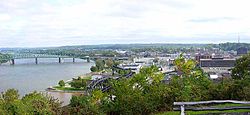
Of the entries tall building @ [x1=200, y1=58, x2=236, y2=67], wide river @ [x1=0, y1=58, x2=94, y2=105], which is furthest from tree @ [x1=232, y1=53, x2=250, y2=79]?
tall building @ [x1=200, y1=58, x2=236, y2=67]

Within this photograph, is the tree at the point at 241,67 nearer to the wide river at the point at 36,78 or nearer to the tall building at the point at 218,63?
the wide river at the point at 36,78

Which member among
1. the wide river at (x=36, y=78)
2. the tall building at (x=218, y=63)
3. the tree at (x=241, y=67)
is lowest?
the wide river at (x=36, y=78)

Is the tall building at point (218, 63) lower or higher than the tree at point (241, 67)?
lower

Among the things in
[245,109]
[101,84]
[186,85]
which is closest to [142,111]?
[186,85]

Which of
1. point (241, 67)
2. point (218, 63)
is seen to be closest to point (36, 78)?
point (218, 63)

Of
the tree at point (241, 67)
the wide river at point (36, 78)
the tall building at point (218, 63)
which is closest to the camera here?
the tree at point (241, 67)

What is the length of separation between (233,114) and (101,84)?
13.1m

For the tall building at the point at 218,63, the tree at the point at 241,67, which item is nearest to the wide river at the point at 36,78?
the tree at the point at 241,67

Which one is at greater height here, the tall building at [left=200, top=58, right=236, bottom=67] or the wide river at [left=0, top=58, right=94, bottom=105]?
the tall building at [left=200, top=58, right=236, bottom=67]

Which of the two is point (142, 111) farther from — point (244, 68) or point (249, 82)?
point (244, 68)

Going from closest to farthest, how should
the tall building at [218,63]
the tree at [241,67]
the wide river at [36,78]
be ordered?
1. the tree at [241,67]
2. the wide river at [36,78]
3. the tall building at [218,63]

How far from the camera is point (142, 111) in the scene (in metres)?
6.39

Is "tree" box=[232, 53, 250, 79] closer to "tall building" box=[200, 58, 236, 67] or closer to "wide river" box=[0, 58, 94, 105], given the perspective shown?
"wide river" box=[0, 58, 94, 105]

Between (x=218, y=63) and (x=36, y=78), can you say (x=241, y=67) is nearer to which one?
(x=36, y=78)
